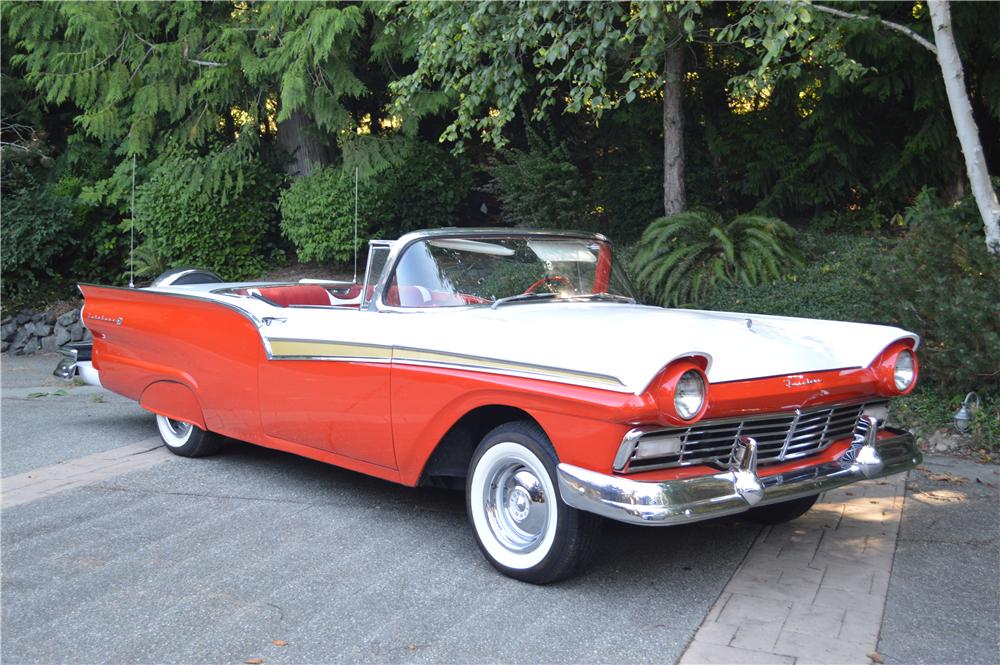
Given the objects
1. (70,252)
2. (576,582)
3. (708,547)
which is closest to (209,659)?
(576,582)

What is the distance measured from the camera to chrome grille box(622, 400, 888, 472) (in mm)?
3611

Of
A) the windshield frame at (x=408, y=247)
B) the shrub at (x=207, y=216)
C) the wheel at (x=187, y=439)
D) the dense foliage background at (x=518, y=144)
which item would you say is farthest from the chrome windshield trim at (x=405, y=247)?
the shrub at (x=207, y=216)

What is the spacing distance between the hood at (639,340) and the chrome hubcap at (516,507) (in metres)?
0.53

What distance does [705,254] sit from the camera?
9.62 m

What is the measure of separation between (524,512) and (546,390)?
645 millimetres

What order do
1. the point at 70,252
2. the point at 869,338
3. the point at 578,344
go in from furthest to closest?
the point at 70,252 < the point at 869,338 < the point at 578,344

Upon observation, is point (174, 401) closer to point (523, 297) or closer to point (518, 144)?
point (523, 297)

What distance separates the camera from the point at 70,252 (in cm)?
1416

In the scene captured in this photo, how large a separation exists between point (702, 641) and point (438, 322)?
1.86 m

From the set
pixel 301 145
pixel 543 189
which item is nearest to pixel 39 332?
pixel 301 145

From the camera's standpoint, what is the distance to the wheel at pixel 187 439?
6.16 metres

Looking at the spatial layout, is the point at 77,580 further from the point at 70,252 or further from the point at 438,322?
the point at 70,252

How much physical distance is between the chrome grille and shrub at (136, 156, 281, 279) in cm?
991

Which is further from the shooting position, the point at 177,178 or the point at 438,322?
the point at 177,178
